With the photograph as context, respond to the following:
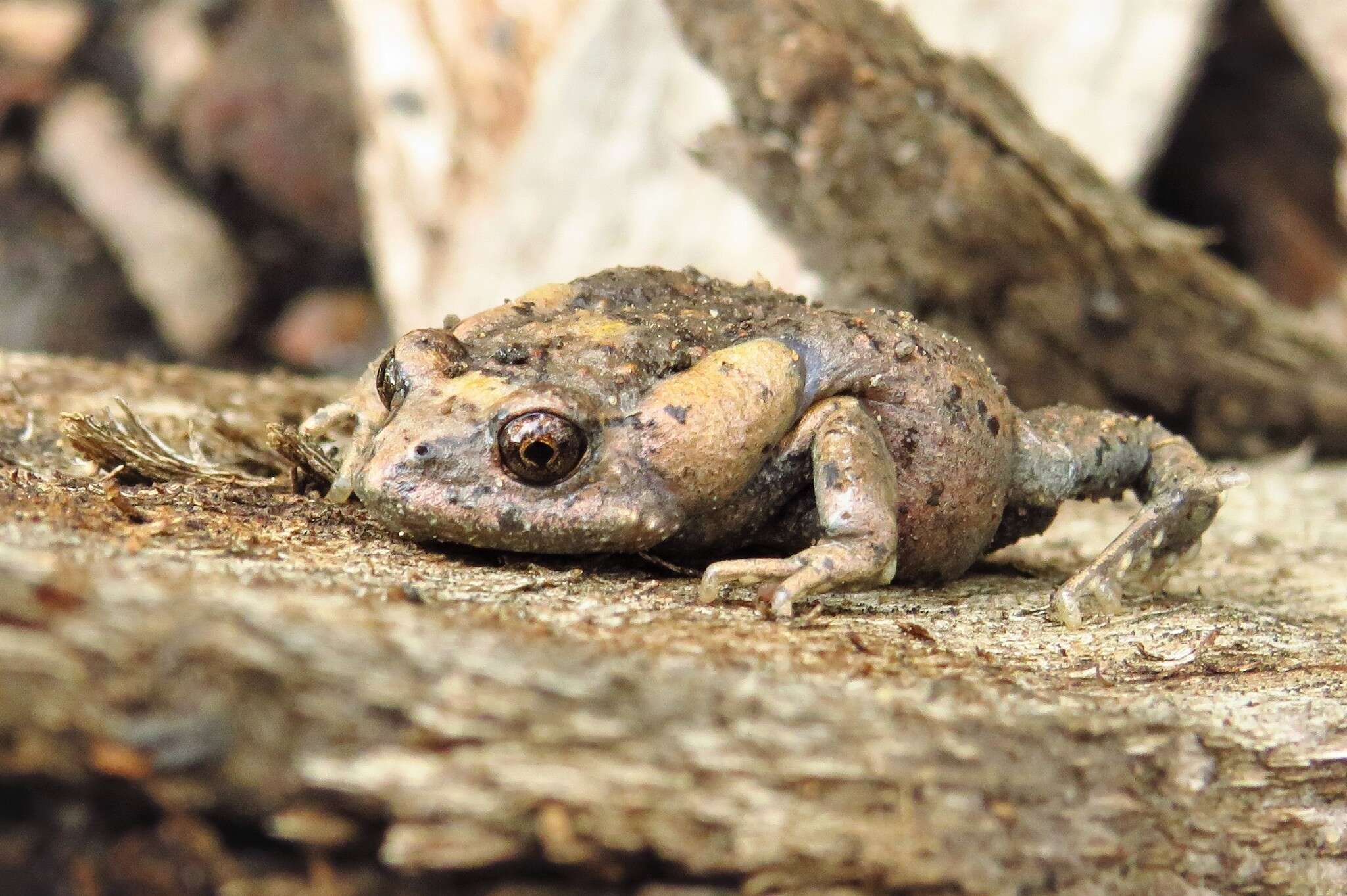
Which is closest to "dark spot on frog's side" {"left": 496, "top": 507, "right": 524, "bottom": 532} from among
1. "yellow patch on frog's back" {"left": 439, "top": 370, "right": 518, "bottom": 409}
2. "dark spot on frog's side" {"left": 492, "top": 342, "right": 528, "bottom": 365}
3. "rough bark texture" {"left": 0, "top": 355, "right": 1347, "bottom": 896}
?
"rough bark texture" {"left": 0, "top": 355, "right": 1347, "bottom": 896}

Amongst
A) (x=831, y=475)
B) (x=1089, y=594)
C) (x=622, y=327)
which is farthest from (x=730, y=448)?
(x=1089, y=594)

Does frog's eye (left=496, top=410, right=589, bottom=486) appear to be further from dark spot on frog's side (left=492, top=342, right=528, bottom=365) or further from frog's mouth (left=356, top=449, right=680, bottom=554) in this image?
dark spot on frog's side (left=492, top=342, right=528, bottom=365)

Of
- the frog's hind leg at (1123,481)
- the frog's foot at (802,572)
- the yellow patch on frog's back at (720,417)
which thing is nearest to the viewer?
the frog's foot at (802,572)

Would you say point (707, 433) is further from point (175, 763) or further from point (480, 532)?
point (175, 763)

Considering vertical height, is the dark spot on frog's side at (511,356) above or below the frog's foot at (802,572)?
above

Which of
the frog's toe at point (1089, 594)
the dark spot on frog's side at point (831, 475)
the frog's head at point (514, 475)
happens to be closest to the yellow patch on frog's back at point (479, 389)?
the frog's head at point (514, 475)

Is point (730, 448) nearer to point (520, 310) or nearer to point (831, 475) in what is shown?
point (831, 475)

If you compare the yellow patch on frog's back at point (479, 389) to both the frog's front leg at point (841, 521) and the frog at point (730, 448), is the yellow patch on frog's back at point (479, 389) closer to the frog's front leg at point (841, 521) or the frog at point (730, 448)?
the frog at point (730, 448)
